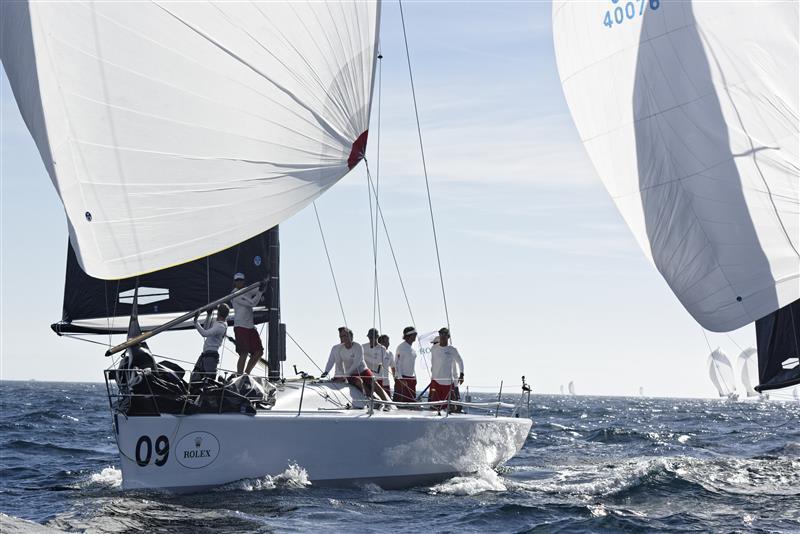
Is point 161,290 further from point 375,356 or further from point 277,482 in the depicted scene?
point 277,482

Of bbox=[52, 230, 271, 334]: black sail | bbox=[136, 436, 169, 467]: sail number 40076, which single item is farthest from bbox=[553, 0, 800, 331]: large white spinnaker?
bbox=[136, 436, 169, 467]: sail number 40076

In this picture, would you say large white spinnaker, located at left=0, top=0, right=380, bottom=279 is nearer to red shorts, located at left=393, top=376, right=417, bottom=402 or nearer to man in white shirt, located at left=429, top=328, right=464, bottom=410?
man in white shirt, located at left=429, top=328, right=464, bottom=410

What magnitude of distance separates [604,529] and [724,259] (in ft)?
19.1

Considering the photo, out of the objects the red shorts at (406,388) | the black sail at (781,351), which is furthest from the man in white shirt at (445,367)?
the black sail at (781,351)

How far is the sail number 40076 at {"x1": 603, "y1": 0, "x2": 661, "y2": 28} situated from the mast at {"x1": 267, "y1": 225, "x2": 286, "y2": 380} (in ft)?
20.7

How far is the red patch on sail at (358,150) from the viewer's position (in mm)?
12852

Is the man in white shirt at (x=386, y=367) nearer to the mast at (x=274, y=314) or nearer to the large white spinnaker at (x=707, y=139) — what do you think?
the mast at (x=274, y=314)

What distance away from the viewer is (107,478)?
14.1 m

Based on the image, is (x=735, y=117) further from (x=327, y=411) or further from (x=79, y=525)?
(x=79, y=525)

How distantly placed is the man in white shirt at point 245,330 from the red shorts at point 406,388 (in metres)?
2.36

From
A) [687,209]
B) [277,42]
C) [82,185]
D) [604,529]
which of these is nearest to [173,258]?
[82,185]

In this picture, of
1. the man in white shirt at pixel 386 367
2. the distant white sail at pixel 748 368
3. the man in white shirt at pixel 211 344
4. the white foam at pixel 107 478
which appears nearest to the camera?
the man in white shirt at pixel 211 344

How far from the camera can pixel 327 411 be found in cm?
1275

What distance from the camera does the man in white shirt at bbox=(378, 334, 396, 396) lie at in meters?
14.7
